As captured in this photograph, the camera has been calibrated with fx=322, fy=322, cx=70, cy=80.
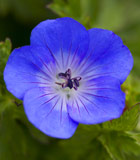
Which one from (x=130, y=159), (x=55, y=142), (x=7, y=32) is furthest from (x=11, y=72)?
(x=7, y=32)

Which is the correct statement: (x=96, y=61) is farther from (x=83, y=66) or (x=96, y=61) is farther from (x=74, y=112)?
(x=74, y=112)

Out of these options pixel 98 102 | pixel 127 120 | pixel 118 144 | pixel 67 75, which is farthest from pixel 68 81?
pixel 118 144

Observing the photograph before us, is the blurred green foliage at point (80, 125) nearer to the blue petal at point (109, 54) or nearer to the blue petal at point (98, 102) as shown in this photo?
the blue petal at point (98, 102)

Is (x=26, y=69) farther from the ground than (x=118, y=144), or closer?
farther from the ground

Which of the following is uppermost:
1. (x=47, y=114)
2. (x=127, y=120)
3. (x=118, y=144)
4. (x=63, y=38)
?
(x=63, y=38)

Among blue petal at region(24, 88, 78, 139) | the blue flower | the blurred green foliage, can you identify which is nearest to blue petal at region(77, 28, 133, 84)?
the blue flower

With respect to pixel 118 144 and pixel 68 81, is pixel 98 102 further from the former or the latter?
pixel 118 144

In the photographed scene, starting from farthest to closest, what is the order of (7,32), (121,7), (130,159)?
(121,7)
(7,32)
(130,159)
